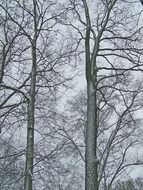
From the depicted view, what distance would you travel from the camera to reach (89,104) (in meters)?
8.38

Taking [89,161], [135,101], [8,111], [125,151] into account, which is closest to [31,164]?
[89,161]

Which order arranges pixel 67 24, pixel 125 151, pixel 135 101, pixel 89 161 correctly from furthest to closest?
pixel 125 151 → pixel 135 101 → pixel 67 24 → pixel 89 161

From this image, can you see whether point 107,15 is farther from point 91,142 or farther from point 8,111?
point 8,111

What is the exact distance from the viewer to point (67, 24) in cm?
1015

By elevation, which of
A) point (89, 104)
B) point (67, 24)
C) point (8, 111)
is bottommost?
point (89, 104)

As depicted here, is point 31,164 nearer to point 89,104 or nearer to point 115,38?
point 89,104

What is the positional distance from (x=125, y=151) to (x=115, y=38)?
37.4ft

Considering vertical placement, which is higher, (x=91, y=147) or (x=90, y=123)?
(x=90, y=123)

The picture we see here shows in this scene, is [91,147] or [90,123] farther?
[90,123]

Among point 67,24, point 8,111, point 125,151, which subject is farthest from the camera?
point 125,151

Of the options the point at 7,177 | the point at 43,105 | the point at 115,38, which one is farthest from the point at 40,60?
the point at 7,177

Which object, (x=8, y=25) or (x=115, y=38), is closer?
(x=115, y=38)

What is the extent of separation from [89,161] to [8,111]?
469 cm

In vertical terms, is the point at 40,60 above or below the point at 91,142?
above
